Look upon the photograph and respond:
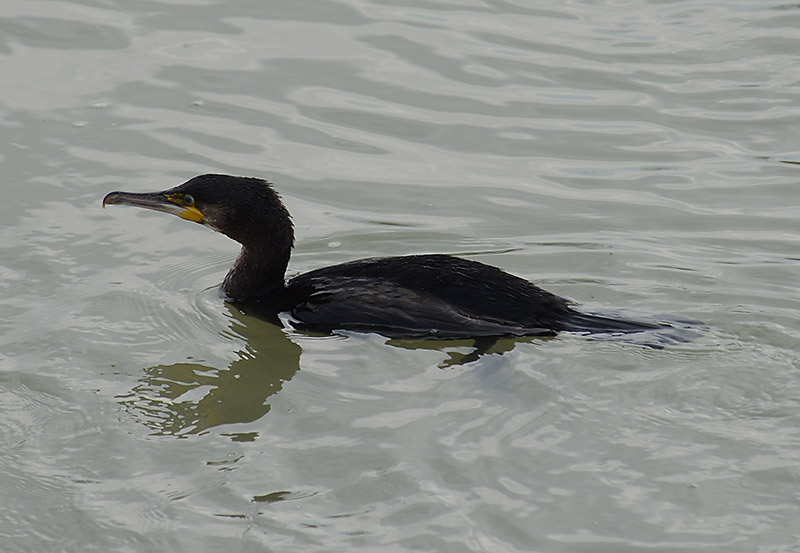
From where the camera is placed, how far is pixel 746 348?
6484mm

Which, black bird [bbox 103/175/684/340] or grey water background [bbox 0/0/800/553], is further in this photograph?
black bird [bbox 103/175/684/340]

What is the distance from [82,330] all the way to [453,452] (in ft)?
8.44

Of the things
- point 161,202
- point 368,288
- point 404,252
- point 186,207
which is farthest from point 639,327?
point 161,202

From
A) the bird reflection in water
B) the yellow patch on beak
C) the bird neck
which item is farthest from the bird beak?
the bird reflection in water

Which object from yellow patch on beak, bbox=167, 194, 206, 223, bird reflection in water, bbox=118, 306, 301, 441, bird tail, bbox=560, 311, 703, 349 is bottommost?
bird reflection in water, bbox=118, 306, 301, 441

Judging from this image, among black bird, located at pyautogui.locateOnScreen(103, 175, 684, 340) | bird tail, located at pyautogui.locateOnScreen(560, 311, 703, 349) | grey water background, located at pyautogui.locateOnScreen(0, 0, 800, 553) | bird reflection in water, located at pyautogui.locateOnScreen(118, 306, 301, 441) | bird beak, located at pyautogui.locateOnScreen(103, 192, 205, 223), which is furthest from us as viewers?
bird beak, located at pyautogui.locateOnScreen(103, 192, 205, 223)

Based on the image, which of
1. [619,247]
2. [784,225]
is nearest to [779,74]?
[784,225]

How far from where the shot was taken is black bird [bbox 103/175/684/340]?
268 inches

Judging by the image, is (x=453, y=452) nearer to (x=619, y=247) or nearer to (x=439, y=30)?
(x=619, y=247)

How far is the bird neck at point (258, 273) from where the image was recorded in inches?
293

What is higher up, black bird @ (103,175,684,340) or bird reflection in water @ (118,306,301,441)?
black bird @ (103,175,684,340)

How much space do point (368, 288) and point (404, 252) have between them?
4.12ft

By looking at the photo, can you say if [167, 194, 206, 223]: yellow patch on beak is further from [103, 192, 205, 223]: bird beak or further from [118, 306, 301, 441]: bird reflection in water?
[118, 306, 301, 441]: bird reflection in water

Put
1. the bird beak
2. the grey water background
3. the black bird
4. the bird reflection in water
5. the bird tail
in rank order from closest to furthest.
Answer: the grey water background → the bird reflection in water → the bird tail → the black bird → the bird beak
